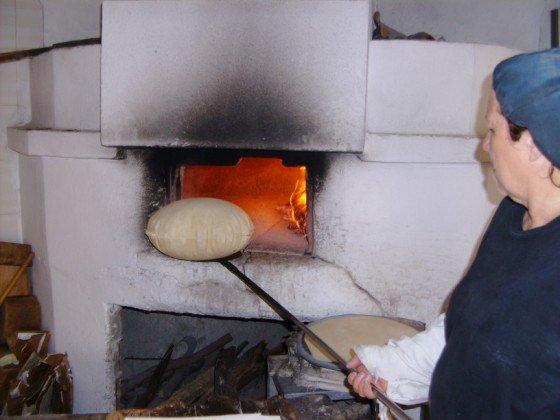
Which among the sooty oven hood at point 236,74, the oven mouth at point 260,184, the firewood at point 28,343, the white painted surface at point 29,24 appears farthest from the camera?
the white painted surface at point 29,24

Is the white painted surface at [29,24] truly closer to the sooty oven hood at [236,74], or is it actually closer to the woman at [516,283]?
the sooty oven hood at [236,74]

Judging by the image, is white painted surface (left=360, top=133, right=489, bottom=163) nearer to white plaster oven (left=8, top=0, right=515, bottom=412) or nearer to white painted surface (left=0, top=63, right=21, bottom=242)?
white plaster oven (left=8, top=0, right=515, bottom=412)

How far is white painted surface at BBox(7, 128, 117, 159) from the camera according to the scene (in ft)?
8.07

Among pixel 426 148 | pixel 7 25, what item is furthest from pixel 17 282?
pixel 426 148

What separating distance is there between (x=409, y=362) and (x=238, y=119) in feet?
4.32

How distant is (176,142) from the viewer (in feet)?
7.69

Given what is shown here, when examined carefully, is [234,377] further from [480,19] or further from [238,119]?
[480,19]

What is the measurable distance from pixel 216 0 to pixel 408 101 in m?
0.94

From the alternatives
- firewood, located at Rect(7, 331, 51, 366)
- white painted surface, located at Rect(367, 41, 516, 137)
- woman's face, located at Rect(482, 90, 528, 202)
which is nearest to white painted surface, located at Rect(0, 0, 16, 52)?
firewood, located at Rect(7, 331, 51, 366)

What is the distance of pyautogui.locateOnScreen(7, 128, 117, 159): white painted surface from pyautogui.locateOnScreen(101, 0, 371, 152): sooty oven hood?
0.10 meters

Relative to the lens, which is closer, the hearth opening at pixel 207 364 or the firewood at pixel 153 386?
the hearth opening at pixel 207 364

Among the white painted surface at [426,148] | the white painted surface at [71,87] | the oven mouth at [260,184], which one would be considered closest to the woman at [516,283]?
the white painted surface at [426,148]

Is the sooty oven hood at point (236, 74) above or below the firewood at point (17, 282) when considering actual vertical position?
above

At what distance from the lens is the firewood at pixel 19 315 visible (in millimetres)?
2760
